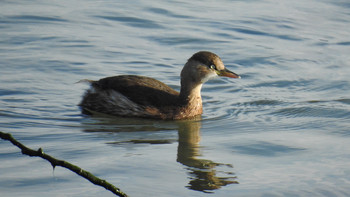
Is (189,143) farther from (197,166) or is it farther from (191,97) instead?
(191,97)

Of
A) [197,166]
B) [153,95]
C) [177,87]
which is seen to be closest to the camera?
[197,166]

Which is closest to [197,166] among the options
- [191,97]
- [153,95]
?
[153,95]

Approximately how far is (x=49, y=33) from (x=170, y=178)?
7911 millimetres

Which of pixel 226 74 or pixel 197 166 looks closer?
pixel 197 166

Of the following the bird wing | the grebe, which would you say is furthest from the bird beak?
the bird wing

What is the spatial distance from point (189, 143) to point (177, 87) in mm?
3479

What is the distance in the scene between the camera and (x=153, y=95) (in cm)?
905

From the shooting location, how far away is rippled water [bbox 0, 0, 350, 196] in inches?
236

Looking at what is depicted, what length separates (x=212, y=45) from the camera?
43.5ft

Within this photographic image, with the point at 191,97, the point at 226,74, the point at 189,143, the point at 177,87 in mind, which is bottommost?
the point at 189,143

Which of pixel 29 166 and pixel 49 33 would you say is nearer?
pixel 29 166

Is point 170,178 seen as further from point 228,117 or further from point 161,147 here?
point 228,117

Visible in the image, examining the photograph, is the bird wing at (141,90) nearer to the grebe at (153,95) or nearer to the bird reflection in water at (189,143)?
the grebe at (153,95)

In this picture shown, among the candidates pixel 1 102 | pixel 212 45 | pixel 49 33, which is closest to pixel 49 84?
pixel 1 102
